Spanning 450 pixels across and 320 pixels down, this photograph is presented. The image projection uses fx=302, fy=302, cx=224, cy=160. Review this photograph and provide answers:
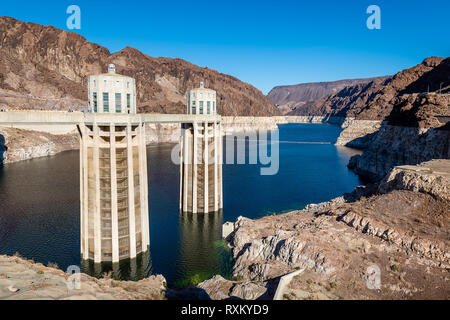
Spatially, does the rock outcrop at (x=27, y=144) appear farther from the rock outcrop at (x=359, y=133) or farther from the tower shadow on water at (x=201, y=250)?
the rock outcrop at (x=359, y=133)

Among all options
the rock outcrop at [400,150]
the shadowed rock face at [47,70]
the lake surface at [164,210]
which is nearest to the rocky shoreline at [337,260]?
the lake surface at [164,210]

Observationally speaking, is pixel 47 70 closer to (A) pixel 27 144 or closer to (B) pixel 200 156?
(A) pixel 27 144

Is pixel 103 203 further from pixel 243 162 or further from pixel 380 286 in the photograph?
pixel 243 162

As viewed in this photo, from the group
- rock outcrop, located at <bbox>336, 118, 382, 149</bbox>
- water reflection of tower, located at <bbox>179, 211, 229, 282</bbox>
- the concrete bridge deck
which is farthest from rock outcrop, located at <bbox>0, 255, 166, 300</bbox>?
rock outcrop, located at <bbox>336, 118, 382, 149</bbox>

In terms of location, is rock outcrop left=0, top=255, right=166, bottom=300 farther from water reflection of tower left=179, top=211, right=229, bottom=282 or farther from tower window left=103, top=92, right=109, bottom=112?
tower window left=103, top=92, right=109, bottom=112

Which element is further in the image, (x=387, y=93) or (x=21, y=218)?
(x=387, y=93)

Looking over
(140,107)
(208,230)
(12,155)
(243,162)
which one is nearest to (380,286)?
(208,230)
